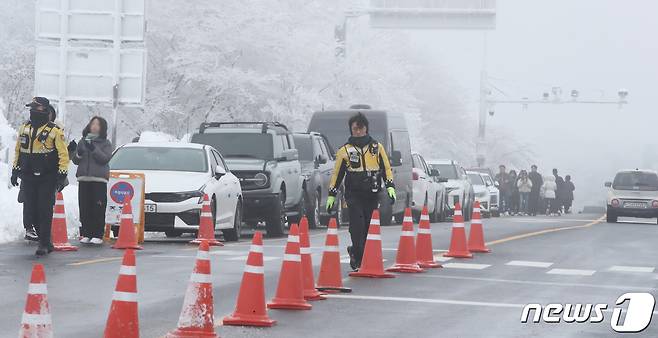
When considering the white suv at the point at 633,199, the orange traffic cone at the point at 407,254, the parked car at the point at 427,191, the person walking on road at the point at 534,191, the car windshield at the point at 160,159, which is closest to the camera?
the orange traffic cone at the point at 407,254

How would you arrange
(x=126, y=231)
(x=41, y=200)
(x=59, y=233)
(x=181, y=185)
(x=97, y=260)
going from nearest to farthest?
(x=97, y=260) < (x=41, y=200) < (x=59, y=233) < (x=126, y=231) < (x=181, y=185)

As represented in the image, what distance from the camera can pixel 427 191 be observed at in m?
38.2

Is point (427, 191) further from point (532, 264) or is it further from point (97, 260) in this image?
point (97, 260)

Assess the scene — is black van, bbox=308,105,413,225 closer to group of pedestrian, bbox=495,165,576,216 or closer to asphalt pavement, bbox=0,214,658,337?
asphalt pavement, bbox=0,214,658,337

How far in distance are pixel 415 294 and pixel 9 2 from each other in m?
55.1

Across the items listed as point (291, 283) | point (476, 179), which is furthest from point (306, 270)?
point (476, 179)

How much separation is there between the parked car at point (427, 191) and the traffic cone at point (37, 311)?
93.1 feet

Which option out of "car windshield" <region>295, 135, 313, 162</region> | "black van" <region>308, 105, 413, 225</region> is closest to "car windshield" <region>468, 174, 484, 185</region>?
"black van" <region>308, 105, 413, 225</region>

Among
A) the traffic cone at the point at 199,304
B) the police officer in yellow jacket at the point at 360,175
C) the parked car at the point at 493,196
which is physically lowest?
the parked car at the point at 493,196

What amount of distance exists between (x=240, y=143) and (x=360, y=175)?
35.8ft

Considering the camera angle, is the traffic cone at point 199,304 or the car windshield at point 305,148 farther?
the car windshield at point 305,148

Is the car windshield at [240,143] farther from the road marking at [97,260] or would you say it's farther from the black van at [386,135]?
the road marking at [97,260]

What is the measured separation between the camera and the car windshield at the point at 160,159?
80.1 ft

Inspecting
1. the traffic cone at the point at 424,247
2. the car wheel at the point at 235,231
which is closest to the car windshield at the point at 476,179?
the car wheel at the point at 235,231
